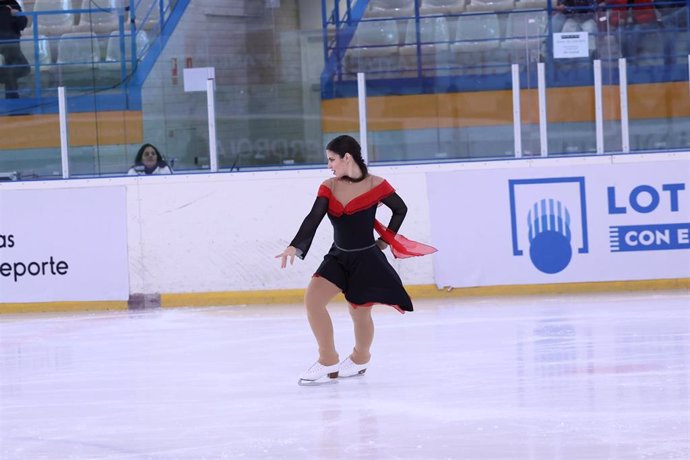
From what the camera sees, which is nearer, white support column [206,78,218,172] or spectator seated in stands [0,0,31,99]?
white support column [206,78,218,172]

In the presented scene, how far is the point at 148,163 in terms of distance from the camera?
10109 millimetres

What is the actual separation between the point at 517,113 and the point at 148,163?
3038 mm

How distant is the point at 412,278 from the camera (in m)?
10.2

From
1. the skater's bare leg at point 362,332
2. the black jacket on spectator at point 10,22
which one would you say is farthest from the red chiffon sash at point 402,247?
the black jacket on spectator at point 10,22

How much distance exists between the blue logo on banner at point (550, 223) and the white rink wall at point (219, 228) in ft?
1.76

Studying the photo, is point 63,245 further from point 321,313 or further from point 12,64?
point 321,313

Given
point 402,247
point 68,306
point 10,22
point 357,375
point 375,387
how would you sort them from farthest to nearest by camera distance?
point 10,22
point 68,306
point 357,375
point 402,247
point 375,387

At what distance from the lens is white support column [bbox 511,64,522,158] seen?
10.0 metres

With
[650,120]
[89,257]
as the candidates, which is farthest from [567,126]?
[89,257]

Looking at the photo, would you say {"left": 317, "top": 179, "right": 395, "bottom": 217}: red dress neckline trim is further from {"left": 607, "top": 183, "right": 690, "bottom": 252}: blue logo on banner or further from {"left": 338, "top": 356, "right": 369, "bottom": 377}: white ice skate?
{"left": 607, "top": 183, "right": 690, "bottom": 252}: blue logo on banner

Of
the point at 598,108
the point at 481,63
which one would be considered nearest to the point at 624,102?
the point at 598,108

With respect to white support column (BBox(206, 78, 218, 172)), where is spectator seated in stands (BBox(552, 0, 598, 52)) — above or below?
above

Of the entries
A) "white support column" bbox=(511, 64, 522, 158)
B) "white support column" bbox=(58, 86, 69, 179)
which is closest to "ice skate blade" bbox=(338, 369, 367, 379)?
"white support column" bbox=(511, 64, 522, 158)

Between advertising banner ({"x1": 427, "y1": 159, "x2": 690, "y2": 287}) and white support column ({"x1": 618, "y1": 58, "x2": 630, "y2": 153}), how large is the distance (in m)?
0.18
